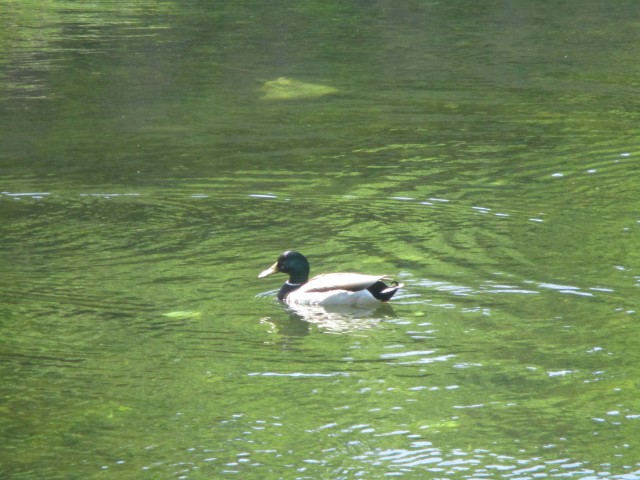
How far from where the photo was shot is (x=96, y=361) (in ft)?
29.1

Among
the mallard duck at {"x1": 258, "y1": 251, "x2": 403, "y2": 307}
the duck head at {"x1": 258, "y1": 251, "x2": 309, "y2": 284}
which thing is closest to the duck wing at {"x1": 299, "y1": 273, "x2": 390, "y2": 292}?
the mallard duck at {"x1": 258, "y1": 251, "x2": 403, "y2": 307}

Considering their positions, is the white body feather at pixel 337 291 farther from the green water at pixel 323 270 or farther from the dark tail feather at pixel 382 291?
the green water at pixel 323 270

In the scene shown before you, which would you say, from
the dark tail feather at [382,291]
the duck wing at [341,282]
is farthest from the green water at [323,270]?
the duck wing at [341,282]

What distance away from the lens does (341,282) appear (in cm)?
991

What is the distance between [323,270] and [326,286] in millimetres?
888

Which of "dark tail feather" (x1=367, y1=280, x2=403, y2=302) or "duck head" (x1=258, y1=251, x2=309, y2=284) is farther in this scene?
"duck head" (x1=258, y1=251, x2=309, y2=284)

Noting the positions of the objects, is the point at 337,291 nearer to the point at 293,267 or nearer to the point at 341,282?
the point at 341,282

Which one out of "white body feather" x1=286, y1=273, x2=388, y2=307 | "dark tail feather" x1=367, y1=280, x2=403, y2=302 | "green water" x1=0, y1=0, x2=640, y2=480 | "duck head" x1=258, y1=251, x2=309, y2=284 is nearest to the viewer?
"green water" x1=0, y1=0, x2=640, y2=480

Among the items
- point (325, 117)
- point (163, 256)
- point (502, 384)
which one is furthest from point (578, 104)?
point (502, 384)

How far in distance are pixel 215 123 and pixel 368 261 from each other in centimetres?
756

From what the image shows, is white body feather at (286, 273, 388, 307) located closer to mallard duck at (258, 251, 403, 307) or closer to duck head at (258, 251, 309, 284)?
mallard duck at (258, 251, 403, 307)

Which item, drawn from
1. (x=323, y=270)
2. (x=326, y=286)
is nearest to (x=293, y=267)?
(x=326, y=286)

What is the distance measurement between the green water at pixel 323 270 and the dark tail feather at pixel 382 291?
0.34 feet

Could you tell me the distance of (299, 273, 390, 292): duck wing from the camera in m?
9.79
